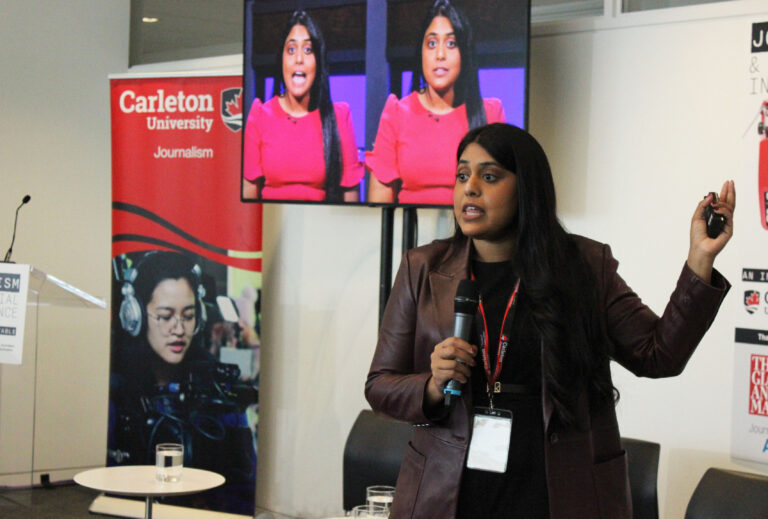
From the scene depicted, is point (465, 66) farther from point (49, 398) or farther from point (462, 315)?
point (49, 398)

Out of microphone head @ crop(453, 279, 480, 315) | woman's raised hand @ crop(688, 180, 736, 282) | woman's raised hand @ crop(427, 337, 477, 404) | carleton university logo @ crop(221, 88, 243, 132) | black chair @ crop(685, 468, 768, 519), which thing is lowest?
black chair @ crop(685, 468, 768, 519)

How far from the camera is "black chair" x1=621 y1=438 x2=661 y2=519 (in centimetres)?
333

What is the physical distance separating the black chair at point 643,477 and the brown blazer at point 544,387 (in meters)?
1.49

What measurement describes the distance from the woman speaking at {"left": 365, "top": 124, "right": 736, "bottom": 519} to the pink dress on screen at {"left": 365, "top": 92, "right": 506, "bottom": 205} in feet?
7.28

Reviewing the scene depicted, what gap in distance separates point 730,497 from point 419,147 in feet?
6.54

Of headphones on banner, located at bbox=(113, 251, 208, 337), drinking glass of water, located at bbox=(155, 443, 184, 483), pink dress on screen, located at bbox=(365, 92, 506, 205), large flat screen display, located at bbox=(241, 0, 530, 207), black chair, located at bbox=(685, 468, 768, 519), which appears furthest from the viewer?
headphones on banner, located at bbox=(113, 251, 208, 337)

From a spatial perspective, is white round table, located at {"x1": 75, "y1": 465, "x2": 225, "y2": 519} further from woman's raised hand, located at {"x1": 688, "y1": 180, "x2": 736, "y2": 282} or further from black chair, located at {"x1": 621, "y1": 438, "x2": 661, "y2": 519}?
woman's raised hand, located at {"x1": 688, "y1": 180, "x2": 736, "y2": 282}

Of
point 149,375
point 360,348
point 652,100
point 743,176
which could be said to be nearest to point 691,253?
point 743,176

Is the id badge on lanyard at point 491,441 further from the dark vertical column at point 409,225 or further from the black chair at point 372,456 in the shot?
the dark vertical column at point 409,225

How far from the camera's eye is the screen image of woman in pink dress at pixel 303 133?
15.1ft

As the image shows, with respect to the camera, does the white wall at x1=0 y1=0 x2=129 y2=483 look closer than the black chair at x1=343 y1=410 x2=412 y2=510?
No

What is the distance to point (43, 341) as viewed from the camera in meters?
6.45

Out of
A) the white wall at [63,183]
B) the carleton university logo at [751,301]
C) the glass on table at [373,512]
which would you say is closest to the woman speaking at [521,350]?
the glass on table at [373,512]

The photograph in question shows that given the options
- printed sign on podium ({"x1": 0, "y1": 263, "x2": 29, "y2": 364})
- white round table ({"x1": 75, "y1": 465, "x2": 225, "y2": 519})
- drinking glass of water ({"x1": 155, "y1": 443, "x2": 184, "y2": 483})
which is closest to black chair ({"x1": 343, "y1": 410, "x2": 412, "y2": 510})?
white round table ({"x1": 75, "y1": 465, "x2": 225, "y2": 519})
